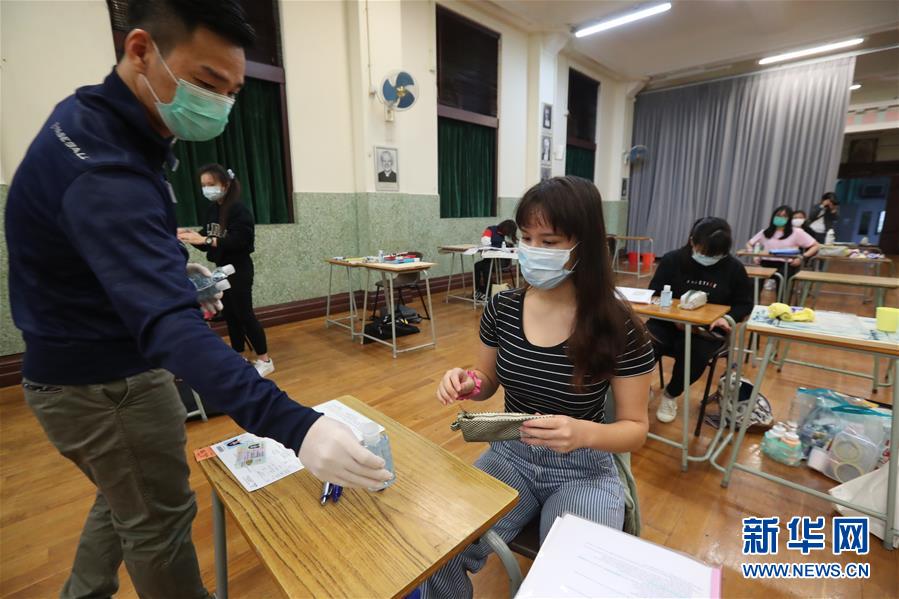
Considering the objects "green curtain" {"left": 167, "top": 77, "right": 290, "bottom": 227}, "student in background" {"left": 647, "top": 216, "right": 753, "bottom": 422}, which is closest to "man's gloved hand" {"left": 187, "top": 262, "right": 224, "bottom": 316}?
"student in background" {"left": 647, "top": 216, "right": 753, "bottom": 422}

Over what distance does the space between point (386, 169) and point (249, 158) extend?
1408 mm

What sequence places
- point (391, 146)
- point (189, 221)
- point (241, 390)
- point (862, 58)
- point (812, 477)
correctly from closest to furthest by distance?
point (241, 390) → point (812, 477) → point (189, 221) → point (391, 146) → point (862, 58)

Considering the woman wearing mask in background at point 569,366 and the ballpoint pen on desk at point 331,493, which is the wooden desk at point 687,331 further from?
the ballpoint pen on desk at point 331,493

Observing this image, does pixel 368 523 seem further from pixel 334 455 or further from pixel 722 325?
pixel 722 325

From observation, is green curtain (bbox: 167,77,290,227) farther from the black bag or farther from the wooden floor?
the wooden floor

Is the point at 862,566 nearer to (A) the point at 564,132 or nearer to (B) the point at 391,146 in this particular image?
(B) the point at 391,146

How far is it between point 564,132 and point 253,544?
294 inches

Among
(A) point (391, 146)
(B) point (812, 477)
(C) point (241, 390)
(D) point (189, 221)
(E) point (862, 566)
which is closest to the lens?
(C) point (241, 390)

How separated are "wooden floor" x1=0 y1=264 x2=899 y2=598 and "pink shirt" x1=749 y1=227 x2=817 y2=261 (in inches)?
72.7

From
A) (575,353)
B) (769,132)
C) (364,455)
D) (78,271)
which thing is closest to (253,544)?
(364,455)

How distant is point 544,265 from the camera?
1113mm

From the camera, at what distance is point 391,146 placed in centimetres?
476

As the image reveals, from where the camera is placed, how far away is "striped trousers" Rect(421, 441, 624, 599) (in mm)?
931

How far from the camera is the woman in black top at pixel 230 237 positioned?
2664 mm
